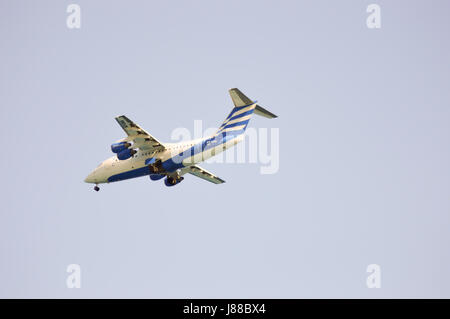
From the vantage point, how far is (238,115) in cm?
3806

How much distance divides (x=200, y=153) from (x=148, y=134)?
314 cm

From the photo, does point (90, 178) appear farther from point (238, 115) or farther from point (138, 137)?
point (238, 115)

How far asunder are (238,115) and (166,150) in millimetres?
4934

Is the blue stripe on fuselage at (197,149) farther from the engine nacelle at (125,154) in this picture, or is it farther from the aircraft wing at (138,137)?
the engine nacelle at (125,154)

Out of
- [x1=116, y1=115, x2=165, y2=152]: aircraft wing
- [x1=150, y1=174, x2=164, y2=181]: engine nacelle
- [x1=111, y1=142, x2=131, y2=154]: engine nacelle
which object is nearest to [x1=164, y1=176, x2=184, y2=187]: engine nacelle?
[x1=150, y1=174, x2=164, y2=181]: engine nacelle

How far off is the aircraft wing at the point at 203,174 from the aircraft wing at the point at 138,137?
168 inches

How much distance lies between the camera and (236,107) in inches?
1502

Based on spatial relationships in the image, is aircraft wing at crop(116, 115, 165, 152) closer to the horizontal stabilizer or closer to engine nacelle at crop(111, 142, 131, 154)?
engine nacelle at crop(111, 142, 131, 154)

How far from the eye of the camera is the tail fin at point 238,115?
123 ft

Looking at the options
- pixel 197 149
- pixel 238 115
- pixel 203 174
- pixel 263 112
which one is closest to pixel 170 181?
pixel 203 174

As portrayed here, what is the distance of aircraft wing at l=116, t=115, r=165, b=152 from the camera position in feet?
124
